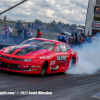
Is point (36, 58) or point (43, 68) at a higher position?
point (36, 58)

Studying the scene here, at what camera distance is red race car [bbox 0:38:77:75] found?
7.13 meters

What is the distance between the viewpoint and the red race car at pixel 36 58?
23.4 feet

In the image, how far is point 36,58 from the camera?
7.28m

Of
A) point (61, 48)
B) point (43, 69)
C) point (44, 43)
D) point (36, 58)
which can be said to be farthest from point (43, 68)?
point (61, 48)

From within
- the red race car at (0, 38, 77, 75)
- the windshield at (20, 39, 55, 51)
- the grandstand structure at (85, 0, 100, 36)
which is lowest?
the red race car at (0, 38, 77, 75)

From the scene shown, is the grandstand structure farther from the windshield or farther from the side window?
the windshield

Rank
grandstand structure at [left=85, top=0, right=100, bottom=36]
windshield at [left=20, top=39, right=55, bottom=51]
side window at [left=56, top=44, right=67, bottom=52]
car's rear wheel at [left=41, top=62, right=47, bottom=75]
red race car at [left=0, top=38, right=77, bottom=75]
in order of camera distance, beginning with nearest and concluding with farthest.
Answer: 1. red race car at [left=0, top=38, right=77, bottom=75]
2. car's rear wheel at [left=41, top=62, right=47, bottom=75]
3. windshield at [left=20, top=39, right=55, bottom=51]
4. side window at [left=56, top=44, right=67, bottom=52]
5. grandstand structure at [left=85, top=0, right=100, bottom=36]

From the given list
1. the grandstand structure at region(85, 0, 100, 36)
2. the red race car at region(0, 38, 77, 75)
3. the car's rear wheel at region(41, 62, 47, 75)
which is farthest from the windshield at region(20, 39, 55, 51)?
the grandstand structure at region(85, 0, 100, 36)

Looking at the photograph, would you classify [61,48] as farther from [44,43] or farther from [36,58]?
[36,58]

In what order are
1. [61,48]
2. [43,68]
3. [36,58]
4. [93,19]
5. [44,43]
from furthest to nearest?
[93,19] → [61,48] → [44,43] → [43,68] → [36,58]

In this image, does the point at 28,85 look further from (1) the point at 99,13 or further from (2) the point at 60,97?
(1) the point at 99,13

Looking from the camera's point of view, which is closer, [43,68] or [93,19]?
[43,68]

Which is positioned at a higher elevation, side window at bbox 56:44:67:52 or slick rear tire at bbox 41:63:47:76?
side window at bbox 56:44:67:52

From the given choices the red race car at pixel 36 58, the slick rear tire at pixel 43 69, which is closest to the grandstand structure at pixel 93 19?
the red race car at pixel 36 58
